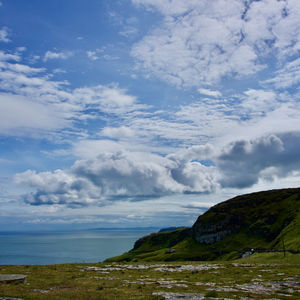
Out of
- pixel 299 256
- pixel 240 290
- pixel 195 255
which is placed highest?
pixel 240 290

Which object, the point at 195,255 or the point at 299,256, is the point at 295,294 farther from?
the point at 195,255

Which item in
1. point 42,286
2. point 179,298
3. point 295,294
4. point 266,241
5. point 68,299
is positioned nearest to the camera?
point 68,299

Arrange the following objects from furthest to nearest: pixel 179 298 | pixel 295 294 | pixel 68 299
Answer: pixel 295 294 < pixel 179 298 < pixel 68 299

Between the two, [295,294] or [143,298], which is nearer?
[143,298]

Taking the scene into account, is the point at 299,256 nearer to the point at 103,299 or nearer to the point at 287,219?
the point at 103,299

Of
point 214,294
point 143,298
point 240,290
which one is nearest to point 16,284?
point 143,298

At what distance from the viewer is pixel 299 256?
82.9m

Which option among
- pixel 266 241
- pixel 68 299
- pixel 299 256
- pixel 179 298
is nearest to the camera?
pixel 68 299

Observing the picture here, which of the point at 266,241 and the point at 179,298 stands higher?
the point at 179,298

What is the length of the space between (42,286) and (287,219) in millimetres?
192603

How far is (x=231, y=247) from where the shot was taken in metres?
191

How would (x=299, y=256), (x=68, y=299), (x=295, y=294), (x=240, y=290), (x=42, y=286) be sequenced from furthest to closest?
(x=299, y=256), (x=42, y=286), (x=240, y=290), (x=295, y=294), (x=68, y=299)

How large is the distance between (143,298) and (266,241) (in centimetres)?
17703

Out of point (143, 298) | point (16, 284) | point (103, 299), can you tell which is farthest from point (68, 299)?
point (16, 284)
